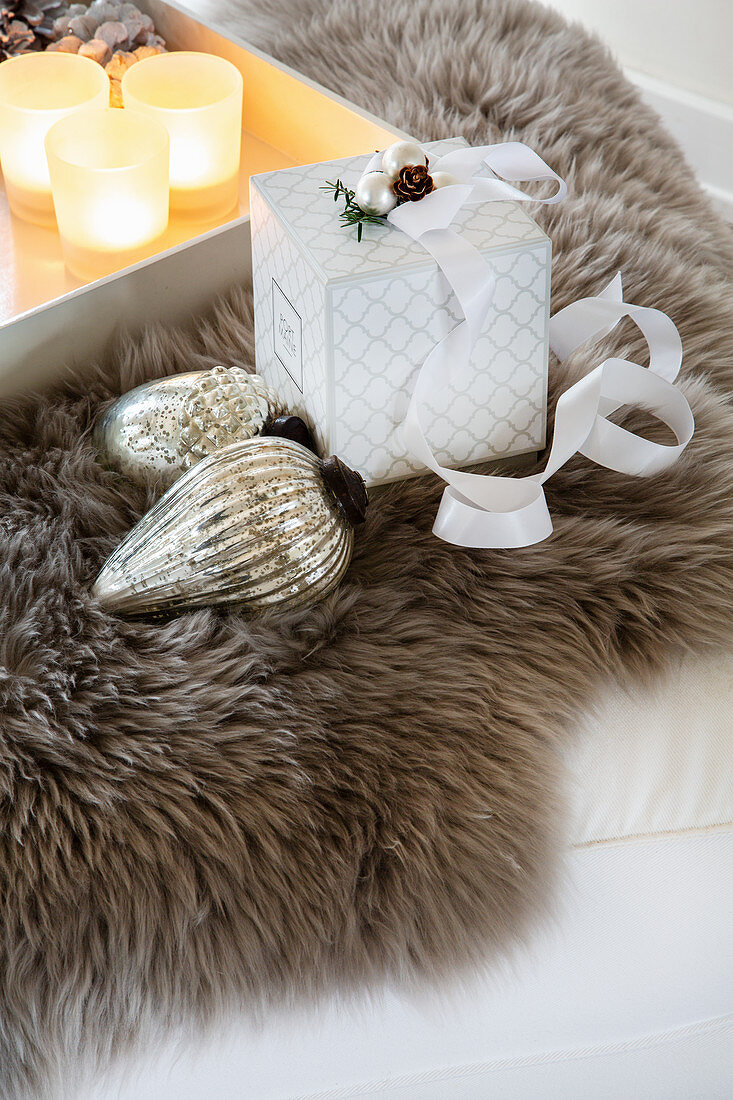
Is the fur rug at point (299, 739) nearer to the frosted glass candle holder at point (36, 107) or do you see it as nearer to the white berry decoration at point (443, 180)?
the white berry decoration at point (443, 180)

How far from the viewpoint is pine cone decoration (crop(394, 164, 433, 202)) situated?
0.53 meters

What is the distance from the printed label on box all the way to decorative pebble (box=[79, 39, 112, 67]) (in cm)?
49

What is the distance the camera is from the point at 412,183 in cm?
53

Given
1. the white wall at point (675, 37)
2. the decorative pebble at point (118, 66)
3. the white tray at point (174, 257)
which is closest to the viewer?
the white tray at point (174, 257)

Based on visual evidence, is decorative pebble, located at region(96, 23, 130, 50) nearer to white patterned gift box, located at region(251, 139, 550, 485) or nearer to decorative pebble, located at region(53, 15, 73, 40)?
decorative pebble, located at region(53, 15, 73, 40)

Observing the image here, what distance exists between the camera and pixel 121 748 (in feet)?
1.46

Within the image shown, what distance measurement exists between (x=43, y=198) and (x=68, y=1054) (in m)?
0.65

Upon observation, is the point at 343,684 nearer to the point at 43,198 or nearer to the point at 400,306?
the point at 400,306

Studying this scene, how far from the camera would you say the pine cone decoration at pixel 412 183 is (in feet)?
1.73

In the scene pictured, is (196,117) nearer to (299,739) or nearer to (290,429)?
(290,429)

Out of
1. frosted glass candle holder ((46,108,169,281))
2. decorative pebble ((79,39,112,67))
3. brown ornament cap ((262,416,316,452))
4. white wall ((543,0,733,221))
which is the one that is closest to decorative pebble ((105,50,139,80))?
decorative pebble ((79,39,112,67))

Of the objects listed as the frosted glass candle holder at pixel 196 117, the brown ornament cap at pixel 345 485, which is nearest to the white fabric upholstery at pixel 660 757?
the brown ornament cap at pixel 345 485

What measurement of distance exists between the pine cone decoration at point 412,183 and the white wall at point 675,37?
3.36ft

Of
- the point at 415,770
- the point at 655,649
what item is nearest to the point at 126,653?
the point at 415,770
